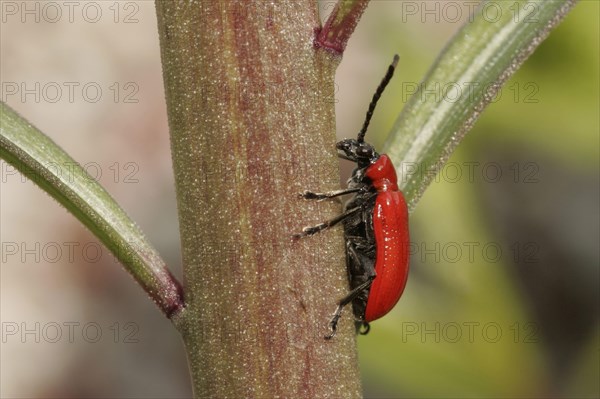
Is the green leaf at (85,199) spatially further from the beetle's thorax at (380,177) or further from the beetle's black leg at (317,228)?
the beetle's thorax at (380,177)

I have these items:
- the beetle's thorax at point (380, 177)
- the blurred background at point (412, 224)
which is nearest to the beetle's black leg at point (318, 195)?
the beetle's thorax at point (380, 177)

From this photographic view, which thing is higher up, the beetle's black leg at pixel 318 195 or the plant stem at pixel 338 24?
the plant stem at pixel 338 24

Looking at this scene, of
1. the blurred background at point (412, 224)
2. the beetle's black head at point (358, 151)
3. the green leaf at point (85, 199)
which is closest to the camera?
the green leaf at point (85, 199)

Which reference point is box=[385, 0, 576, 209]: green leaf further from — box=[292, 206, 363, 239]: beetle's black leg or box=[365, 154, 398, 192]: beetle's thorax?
box=[365, 154, 398, 192]: beetle's thorax

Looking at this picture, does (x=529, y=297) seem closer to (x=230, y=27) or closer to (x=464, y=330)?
(x=464, y=330)

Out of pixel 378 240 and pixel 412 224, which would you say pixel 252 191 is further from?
pixel 412 224

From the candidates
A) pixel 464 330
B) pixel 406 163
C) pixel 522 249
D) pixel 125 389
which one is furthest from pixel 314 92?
pixel 125 389

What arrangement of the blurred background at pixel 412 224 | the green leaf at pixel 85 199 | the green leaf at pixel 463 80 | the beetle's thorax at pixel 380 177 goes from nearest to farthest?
the green leaf at pixel 85 199
the green leaf at pixel 463 80
the beetle's thorax at pixel 380 177
the blurred background at pixel 412 224
